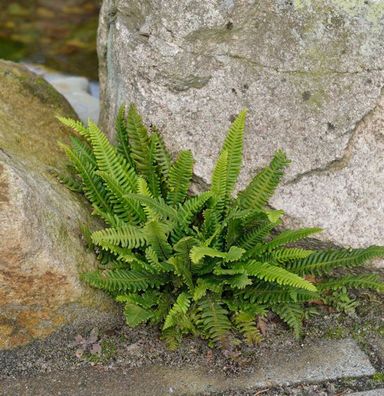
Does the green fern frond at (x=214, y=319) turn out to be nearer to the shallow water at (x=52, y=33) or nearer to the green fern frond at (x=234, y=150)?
the green fern frond at (x=234, y=150)

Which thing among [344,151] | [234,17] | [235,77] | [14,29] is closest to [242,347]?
[344,151]

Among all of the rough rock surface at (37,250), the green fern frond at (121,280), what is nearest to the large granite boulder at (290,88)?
the green fern frond at (121,280)

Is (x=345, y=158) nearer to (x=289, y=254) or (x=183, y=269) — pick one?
(x=289, y=254)

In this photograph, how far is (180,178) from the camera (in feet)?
15.3

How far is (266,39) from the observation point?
4.64 m

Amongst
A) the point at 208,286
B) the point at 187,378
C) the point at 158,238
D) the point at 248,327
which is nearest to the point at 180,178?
the point at 158,238

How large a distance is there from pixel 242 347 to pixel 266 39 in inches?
81.3

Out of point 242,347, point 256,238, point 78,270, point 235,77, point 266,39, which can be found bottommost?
point 242,347

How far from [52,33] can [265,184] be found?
20.9ft

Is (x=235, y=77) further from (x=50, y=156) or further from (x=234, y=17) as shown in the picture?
(x=50, y=156)

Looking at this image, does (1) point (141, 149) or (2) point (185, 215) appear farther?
(1) point (141, 149)

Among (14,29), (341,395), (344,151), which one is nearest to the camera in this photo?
(341,395)

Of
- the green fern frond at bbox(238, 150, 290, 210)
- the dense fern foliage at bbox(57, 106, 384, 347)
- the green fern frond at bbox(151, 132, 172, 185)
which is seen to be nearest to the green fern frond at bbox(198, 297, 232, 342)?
the dense fern foliage at bbox(57, 106, 384, 347)

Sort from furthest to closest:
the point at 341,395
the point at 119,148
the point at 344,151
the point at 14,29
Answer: the point at 14,29 < the point at 119,148 < the point at 344,151 < the point at 341,395
